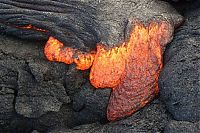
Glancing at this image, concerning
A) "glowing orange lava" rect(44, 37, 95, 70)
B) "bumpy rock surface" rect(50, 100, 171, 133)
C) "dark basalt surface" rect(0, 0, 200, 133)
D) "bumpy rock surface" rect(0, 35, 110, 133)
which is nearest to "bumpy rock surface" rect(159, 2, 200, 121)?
"dark basalt surface" rect(0, 0, 200, 133)

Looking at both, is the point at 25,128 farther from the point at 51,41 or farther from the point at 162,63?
the point at 162,63

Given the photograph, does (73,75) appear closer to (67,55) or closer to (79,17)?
(67,55)

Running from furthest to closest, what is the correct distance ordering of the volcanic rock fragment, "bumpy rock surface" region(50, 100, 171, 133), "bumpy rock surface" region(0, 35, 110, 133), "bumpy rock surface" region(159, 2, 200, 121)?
"bumpy rock surface" region(0, 35, 110, 133)
the volcanic rock fragment
"bumpy rock surface" region(50, 100, 171, 133)
"bumpy rock surface" region(159, 2, 200, 121)

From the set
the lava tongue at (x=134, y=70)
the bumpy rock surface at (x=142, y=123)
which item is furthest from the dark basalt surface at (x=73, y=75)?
the lava tongue at (x=134, y=70)

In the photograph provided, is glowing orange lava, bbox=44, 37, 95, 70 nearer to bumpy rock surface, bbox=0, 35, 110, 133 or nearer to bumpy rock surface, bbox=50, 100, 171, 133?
bumpy rock surface, bbox=0, 35, 110, 133

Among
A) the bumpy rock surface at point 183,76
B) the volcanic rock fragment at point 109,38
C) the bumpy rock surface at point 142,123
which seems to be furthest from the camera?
the volcanic rock fragment at point 109,38

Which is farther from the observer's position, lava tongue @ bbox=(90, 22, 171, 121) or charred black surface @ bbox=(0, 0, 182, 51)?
charred black surface @ bbox=(0, 0, 182, 51)

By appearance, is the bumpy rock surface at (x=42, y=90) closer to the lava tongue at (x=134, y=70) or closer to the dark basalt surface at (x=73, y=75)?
the dark basalt surface at (x=73, y=75)
